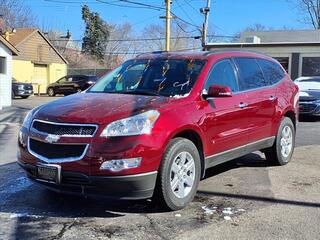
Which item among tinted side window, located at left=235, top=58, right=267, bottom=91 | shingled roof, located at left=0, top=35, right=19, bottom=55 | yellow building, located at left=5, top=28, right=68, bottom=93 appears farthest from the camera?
yellow building, located at left=5, top=28, right=68, bottom=93

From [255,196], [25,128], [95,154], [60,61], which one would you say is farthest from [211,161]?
[60,61]

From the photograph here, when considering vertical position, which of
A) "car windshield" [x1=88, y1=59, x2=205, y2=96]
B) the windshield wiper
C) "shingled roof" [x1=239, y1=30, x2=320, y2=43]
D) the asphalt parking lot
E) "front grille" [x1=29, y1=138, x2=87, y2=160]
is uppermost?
"shingled roof" [x1=239, y1=30, x2=320, y2=43]

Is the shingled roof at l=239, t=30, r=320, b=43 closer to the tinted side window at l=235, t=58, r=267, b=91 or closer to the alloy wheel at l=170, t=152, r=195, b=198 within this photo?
the tinted side window at l=235, t=58, r=267, b=91

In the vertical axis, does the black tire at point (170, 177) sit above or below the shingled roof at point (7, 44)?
below

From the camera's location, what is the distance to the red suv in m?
5.09

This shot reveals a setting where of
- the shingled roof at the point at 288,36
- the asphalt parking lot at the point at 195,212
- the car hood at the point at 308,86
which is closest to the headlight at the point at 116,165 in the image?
the asphalt parking lot at the point at 195,212

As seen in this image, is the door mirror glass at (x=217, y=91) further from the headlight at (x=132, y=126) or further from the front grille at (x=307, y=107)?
the front grille at (x=307, y=107)

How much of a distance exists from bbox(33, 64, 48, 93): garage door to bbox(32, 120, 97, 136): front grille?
119 ft

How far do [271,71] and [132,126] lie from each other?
367cm

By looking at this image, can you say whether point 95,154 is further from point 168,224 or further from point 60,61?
point 60,61

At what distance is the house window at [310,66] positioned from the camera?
30516 millimetres

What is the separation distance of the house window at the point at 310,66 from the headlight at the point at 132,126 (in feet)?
88.9

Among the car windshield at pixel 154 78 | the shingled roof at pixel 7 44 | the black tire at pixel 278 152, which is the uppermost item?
the shingled roof at pixel 7 44

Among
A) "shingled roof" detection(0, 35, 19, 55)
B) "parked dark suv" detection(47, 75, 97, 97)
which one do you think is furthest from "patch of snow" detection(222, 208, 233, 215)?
"parked dark suv" detection(47, 75, 97, 97)
